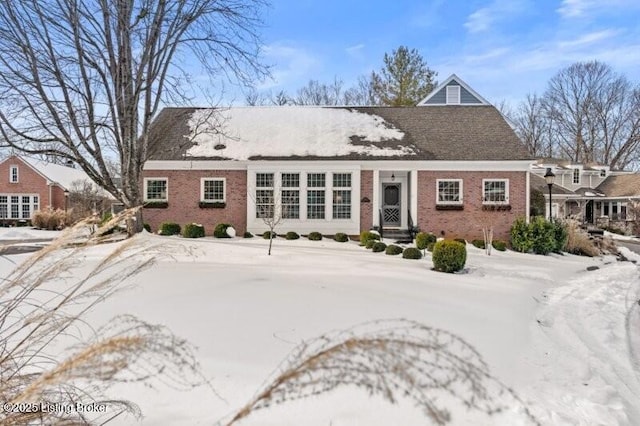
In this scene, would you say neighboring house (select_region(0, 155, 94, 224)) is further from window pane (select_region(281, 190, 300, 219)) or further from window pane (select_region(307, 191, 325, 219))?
window pane (select_region(307, 191, 325, 219))

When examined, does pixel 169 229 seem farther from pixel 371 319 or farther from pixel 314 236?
pixel 371 319

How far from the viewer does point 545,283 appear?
945 centimetres

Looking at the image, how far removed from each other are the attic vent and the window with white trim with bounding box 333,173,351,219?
778 cm

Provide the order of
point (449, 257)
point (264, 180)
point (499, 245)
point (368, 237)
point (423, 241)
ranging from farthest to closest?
point (264, 180) < point (499, 245) < point (368, 237) < point (423, 241) < point (449, 257)

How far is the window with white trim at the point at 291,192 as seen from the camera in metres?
16.0

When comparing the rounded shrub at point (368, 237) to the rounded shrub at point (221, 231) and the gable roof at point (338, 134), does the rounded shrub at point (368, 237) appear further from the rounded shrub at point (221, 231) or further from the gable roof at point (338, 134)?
the rounded shrub at point (221, 231)

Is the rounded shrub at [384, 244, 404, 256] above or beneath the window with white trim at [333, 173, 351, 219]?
beneath

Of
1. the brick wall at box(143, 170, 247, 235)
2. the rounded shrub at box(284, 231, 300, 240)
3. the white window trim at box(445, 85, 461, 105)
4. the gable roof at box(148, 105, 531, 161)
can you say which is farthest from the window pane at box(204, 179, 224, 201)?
the white window trim at box(445, 85, 461, 105)

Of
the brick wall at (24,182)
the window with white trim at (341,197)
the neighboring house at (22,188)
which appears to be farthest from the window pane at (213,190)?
the brick wall at (24,182)

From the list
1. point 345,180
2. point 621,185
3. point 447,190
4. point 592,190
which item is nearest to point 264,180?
point 345,180

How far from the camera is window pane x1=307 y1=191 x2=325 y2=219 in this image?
52.6ft

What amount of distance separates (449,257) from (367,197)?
267 inches

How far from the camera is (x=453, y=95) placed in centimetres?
1936

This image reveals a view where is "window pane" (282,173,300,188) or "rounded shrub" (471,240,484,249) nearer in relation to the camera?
"rounded shrub" (471,240,484,249)
